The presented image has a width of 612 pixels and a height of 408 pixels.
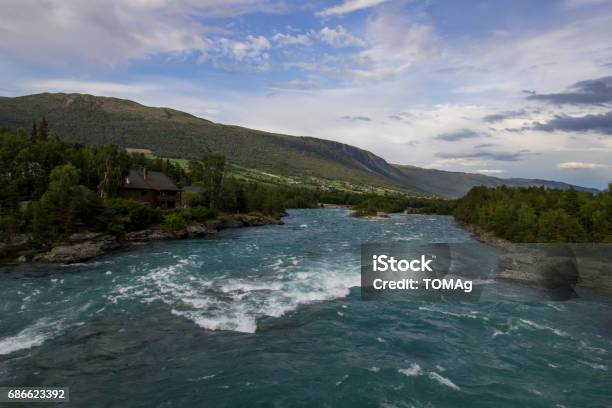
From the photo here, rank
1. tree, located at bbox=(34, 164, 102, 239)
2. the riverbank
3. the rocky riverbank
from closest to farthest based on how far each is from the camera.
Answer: the riverbank
the rocky riverbank
tree, located at bbox=(34, 164, 102, 239)

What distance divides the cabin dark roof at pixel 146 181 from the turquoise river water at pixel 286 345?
1737 inches

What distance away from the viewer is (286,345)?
69.6ft

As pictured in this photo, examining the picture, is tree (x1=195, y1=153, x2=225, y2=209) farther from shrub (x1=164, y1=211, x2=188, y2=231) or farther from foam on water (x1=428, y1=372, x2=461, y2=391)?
foam on water (x1=428, y1=372, x2=461, y2=391)

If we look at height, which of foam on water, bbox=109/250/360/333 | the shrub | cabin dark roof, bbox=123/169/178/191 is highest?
cabin dark roof, bbox=123/169/178/191

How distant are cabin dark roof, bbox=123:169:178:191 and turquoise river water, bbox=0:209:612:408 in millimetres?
44126

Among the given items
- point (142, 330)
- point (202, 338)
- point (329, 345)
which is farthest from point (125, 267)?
point (329, 345)

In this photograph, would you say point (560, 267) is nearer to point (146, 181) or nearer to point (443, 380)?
point (443, 380)

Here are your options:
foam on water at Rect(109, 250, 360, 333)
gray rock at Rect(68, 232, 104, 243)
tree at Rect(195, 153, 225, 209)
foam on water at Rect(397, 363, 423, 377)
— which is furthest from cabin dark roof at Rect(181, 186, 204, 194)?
foam on water at Rect(397, 363, 423, 377)

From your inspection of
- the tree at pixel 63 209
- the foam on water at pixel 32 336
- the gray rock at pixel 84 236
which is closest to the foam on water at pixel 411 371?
the foam on water at pixel 32 336

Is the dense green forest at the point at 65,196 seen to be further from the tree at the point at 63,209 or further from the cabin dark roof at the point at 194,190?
the cabin dark roof at the point at 194,190

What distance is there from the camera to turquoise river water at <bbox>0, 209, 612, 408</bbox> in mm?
16500

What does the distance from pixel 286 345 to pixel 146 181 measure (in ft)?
238

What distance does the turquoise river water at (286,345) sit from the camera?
1650 cm

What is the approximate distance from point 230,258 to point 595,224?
59.6 metres
